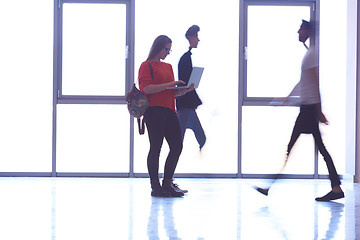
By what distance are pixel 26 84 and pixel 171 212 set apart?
2959mm

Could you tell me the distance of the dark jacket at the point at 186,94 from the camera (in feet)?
14.5

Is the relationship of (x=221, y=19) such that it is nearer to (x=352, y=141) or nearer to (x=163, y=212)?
(x=352, y=141)

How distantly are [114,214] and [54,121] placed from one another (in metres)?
2.52

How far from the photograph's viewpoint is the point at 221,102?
5758mm

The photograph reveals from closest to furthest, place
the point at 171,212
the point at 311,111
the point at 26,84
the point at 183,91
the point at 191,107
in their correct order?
the point at 171,212 → the point at 311,111 → the point at 183,91 → the point at 191,107 → the point at 26,84

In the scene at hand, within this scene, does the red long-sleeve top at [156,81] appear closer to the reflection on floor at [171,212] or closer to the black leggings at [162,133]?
the black leggings at [162,133]

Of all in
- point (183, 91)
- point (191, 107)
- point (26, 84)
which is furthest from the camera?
point (26, 84)

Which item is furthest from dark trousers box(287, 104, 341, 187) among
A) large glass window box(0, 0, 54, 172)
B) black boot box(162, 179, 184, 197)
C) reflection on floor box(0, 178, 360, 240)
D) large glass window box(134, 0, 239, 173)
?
large glass window box(0, 0, 54, 172)

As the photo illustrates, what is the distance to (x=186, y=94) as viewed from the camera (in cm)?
450

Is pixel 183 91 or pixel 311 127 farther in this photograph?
pixel 183 91

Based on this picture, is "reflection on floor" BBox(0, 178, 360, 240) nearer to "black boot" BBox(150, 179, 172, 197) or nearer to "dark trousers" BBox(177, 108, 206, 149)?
"black boot" BBox(150, 179, 172, 197)

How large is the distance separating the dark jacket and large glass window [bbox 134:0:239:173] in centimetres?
119

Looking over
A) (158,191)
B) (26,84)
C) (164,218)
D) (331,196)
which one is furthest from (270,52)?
(164,218)

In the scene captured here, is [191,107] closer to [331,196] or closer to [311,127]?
[311,127]
